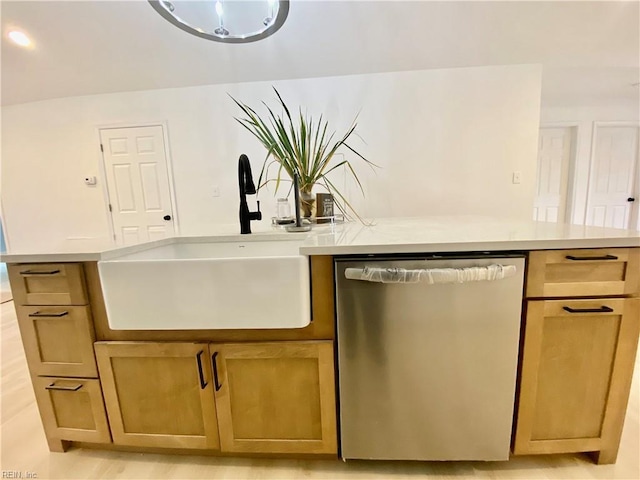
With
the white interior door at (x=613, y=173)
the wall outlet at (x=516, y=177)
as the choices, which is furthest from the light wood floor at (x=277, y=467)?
the white interior door at (x=613, y=173)

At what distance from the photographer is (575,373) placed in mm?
934

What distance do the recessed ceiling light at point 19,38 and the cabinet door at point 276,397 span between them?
318 cm

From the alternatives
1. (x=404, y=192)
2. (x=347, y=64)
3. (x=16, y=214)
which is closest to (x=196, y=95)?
(x=347, y=64)

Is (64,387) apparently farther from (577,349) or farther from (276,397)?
(577,349)

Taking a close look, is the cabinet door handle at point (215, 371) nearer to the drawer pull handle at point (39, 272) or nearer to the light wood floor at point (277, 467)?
the light wood floor at point (277, 467)

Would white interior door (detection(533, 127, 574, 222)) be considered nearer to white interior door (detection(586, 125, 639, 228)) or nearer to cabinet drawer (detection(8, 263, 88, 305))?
white interior door (detection(586, 125, 639, 228))

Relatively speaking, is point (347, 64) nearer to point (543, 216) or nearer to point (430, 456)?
point (430, 456)

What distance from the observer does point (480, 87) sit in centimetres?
244

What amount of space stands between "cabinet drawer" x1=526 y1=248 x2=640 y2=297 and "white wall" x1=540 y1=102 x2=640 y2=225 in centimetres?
366

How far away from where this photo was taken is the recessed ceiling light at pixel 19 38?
2.21 metres

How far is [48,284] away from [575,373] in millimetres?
1918

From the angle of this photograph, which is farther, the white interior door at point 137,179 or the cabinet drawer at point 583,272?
the white interior door at point 137,179

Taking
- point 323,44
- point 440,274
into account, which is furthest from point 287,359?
point 323,44

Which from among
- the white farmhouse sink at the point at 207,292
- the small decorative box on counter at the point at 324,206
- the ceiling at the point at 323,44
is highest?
the ceiling at the point at 323,44
